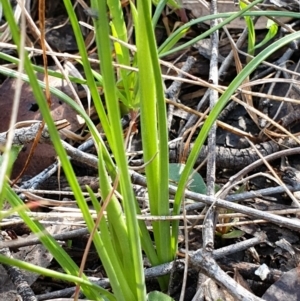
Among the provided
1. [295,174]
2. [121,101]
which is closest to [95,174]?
[121,101]

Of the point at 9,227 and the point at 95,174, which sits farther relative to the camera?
the point at 95,174

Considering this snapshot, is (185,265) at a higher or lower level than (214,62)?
lower

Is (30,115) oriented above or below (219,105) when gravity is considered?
below

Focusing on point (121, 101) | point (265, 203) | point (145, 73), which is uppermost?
point (145, 73)

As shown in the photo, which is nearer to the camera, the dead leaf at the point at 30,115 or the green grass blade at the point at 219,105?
the green grass blade at the point at 219,105

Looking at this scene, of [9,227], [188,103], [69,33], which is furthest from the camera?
[69,33]

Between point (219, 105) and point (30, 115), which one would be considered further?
point (30, 115)

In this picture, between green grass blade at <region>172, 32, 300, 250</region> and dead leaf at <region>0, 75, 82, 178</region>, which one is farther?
dead leaf at <region>0, 75, 82, 178</region>

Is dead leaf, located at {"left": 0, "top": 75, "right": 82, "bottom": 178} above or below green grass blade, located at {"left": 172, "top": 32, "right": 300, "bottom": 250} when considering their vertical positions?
below

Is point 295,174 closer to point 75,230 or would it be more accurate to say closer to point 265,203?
point 265,203

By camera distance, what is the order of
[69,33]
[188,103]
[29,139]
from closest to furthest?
1. [29,139]
2. [188,103]
3. [69,33]

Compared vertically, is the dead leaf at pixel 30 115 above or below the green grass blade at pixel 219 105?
below
